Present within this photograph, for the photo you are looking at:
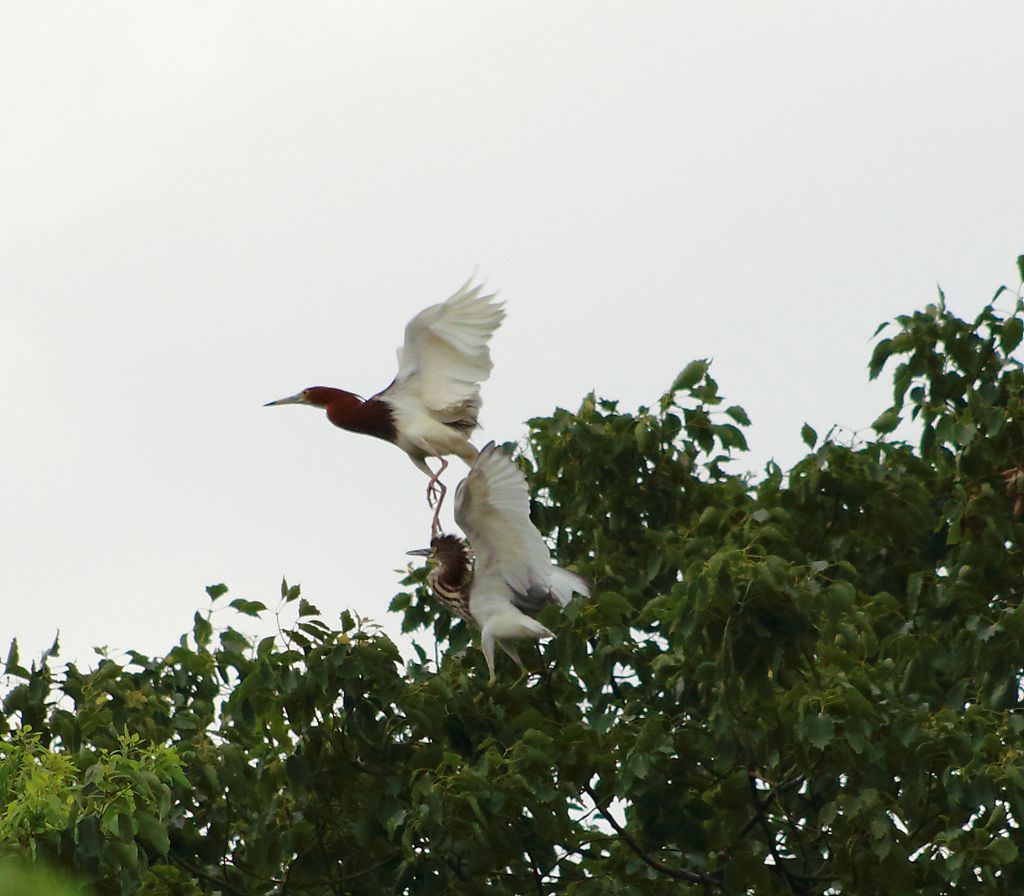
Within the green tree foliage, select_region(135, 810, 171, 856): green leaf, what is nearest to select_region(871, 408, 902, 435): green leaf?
the green tree foliage

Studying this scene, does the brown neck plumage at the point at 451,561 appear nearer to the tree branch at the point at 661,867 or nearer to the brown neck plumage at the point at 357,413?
the brown neck plumage at the point at 357,413

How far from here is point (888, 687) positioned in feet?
18.1

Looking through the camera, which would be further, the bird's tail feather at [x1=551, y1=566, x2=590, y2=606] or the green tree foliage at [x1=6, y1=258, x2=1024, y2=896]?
the bird's tail feather at [x1=551, y1=566, x2=590, y2=606]

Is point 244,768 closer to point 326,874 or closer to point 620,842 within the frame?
point 326,874

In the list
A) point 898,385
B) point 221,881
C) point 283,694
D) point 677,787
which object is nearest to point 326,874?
point 221,881

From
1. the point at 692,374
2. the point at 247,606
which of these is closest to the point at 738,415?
the point at 692,374

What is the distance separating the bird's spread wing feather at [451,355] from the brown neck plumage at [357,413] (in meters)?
0.10

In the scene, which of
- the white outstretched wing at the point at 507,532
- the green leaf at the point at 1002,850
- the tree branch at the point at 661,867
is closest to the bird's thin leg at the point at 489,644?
the white outstretched wing at the point at 507,532

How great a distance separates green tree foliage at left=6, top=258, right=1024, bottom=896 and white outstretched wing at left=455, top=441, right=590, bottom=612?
197 mm

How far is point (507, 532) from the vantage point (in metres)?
5.97

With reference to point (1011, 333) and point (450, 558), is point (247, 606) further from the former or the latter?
point (1011, 333)

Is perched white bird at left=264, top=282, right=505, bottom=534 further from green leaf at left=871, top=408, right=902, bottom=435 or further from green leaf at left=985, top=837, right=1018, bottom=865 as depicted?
green leaf at left=985, top=837, right=1018, bottom=865

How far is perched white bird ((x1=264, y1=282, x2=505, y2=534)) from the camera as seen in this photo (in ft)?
22.8

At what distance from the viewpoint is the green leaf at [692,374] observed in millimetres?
Answer: 7633
